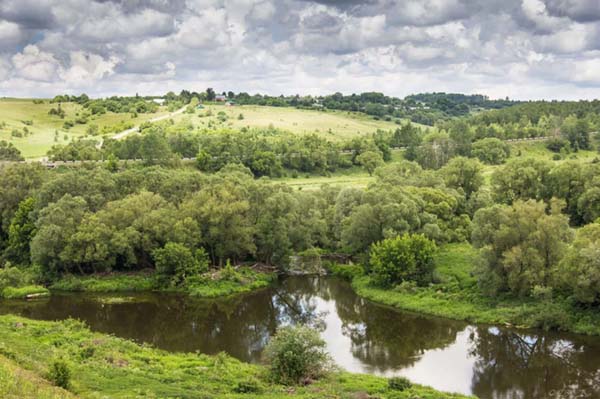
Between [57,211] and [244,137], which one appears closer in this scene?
[57,211]

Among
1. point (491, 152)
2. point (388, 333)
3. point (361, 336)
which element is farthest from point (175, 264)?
point (491, 152)

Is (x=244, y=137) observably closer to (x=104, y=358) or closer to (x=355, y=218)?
(x=355, y=218)

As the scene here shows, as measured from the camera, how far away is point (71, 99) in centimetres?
18925

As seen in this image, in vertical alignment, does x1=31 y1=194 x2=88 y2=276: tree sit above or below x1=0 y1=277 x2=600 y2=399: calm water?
above

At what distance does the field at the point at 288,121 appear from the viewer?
164250mm

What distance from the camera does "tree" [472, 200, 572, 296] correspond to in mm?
49125

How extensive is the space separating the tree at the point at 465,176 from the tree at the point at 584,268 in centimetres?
3642

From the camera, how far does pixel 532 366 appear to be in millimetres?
40844

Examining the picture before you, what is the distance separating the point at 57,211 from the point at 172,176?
49.2 feet

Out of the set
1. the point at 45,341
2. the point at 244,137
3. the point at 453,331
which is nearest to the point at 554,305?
the point at 453,331

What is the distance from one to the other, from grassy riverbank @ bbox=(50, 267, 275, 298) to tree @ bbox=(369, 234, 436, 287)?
1365cm

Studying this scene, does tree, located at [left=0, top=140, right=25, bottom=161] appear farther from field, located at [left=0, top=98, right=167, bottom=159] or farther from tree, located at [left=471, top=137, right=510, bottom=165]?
tree, located at [left=471, top=137, right=510, bottom=165]

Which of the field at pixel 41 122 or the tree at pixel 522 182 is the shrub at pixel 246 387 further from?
the field at pixel 41 122

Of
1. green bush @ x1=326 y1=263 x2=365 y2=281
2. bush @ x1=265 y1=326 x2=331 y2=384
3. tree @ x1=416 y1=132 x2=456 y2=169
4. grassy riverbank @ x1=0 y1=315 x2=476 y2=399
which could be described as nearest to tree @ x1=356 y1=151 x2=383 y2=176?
tree @ x1=416 y1=132 x2=456 y2=169
